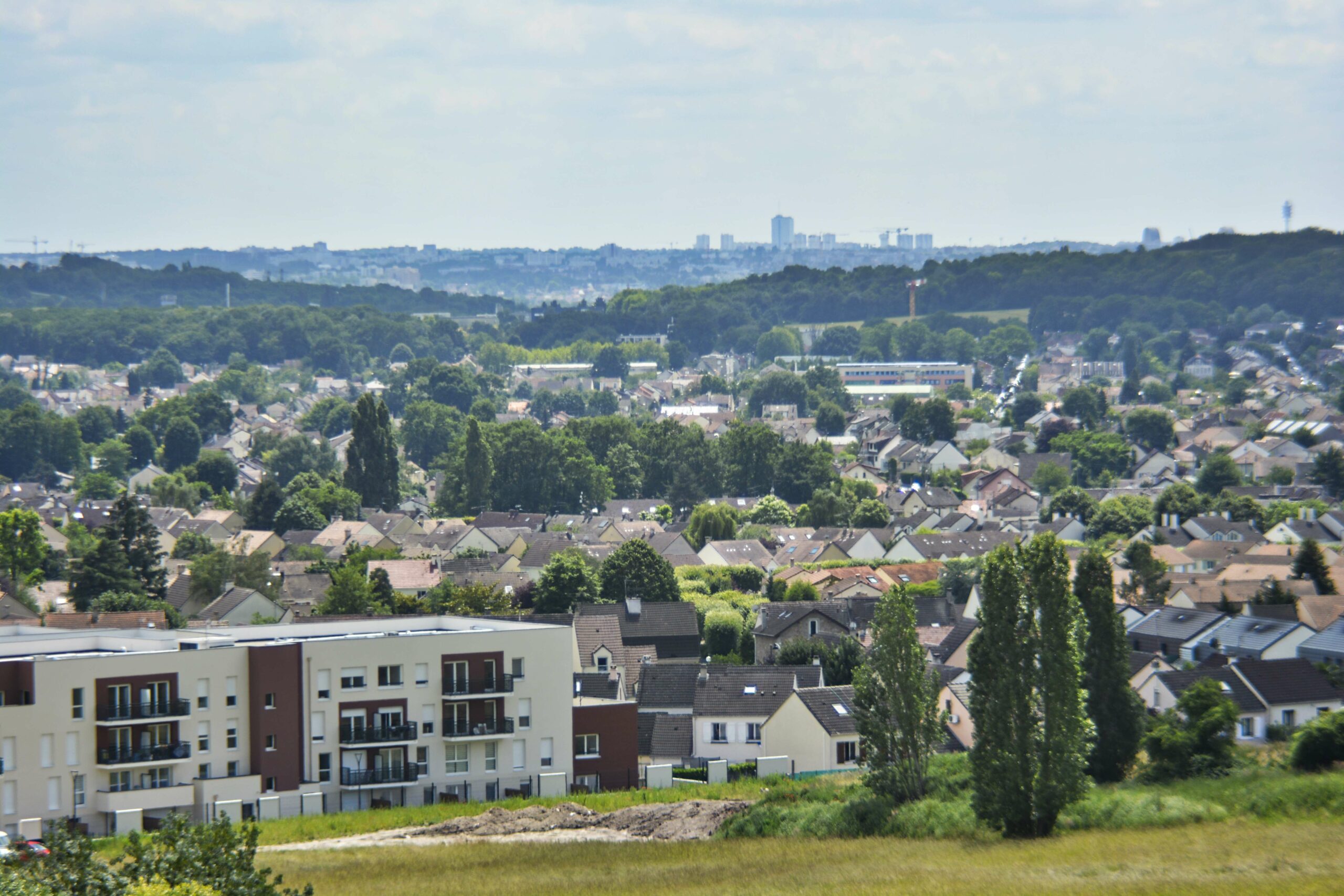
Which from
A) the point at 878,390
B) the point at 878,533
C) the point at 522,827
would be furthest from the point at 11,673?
the point at 878,390

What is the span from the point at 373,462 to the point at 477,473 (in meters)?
5.51

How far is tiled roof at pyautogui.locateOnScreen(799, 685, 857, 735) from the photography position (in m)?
30.4

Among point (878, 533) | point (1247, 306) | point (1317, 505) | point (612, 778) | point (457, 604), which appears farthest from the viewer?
point (1247, 306)

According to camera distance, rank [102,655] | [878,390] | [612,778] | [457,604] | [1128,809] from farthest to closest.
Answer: [878,390] → [457,604] → [612,778] → [102,655] → [1128,809]

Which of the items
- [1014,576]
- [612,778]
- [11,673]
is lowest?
[612,778]

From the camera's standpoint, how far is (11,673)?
2489 cm

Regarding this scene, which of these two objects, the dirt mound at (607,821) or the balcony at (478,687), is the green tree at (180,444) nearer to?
the balcony at (478,687)

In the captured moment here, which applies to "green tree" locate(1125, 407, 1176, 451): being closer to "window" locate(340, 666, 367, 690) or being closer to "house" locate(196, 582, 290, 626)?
"house" locate(196, 582, 290, 626)

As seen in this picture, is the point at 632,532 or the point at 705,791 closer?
the point at 705,791

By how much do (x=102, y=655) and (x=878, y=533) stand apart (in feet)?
145

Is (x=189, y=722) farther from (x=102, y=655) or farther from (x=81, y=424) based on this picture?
(x=81, y=424)

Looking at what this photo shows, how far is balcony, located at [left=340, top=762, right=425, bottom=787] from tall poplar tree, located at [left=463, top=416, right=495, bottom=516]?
54783mm

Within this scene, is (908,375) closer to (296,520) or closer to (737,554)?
(296,520)

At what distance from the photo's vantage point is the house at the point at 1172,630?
39.6 metres
